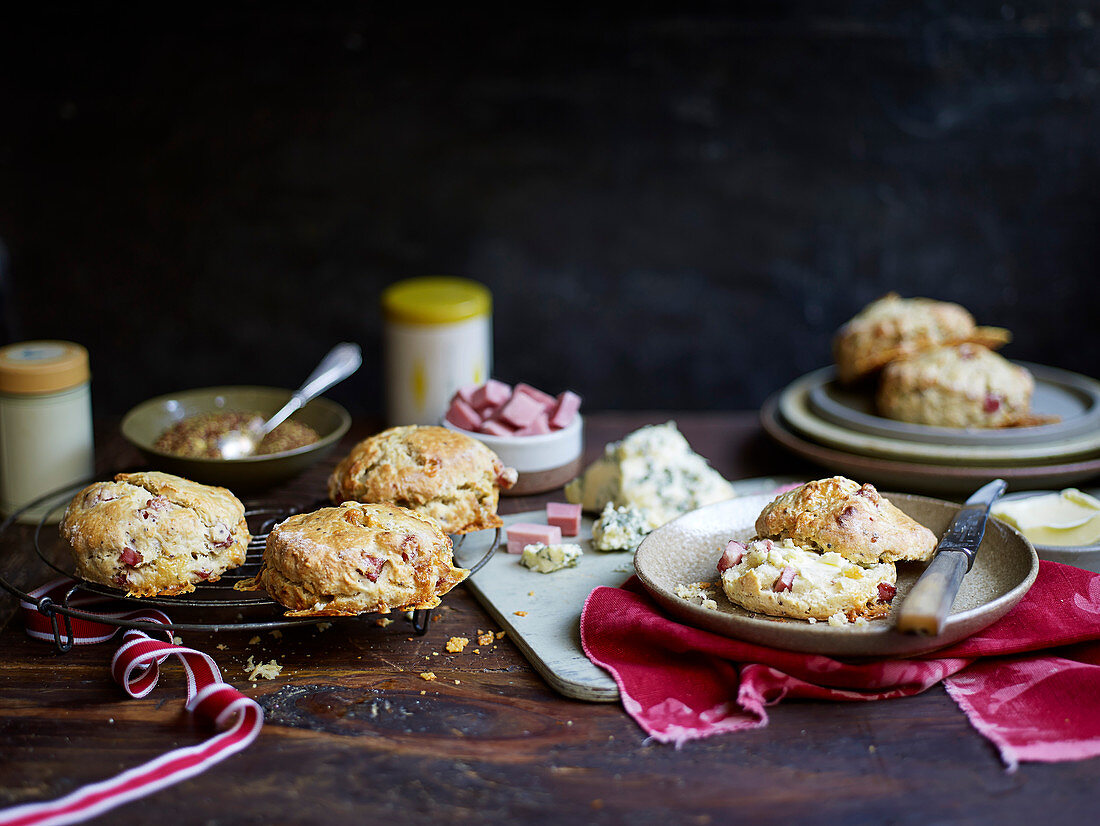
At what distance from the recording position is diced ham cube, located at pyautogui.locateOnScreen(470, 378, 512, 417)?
2338 millimetres

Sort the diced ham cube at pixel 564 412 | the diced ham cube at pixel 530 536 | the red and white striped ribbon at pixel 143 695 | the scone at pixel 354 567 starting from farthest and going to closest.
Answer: the diced ham cube at pixel 564 412
the diced ham cube at pixel 530 536
the scone at pixel 354 567
the red and white striped ribbon at pixel 143 695

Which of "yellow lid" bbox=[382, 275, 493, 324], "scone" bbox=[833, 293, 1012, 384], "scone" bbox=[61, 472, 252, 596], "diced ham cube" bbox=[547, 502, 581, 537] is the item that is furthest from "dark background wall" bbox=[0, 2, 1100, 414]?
"scone" bbox=[61, 472, 252, 596]

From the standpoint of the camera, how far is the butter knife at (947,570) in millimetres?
1379

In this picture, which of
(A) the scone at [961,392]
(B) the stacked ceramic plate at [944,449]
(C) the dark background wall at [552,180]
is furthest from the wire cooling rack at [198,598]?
(C) the dark background wall at [552,180]

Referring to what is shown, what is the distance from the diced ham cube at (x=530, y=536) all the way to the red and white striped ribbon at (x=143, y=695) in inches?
24.8

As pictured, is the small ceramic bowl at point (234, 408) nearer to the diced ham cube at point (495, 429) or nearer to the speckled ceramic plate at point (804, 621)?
the diced ham cube at point (495, 429)

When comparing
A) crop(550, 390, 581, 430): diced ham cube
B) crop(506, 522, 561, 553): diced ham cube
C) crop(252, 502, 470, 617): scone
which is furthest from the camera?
crop(550, 390, 581, 430): diced ham cube

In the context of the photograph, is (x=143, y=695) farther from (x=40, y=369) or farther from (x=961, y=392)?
(x=961, y=392)

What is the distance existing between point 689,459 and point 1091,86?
2.24 metres

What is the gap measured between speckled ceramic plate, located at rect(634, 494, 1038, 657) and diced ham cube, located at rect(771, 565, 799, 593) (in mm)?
50

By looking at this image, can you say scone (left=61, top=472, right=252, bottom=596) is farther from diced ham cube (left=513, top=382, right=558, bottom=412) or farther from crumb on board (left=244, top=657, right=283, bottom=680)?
diced ham cube (left=513, top=382, right=558, bottom=412)

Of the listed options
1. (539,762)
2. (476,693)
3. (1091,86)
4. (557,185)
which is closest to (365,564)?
(476,693)

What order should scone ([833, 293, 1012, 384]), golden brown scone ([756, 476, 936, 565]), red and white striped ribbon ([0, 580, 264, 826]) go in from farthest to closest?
1. scone ([833, 293, 1012, 384])
2. golden brown scone ([756, 476, 936, 565])
3. red and white striped ribbon ([0, 580, 264, 826])

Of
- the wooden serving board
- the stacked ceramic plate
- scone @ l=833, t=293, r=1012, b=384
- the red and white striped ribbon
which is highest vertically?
scone @ l=833, t=293, r=1012, b=384
